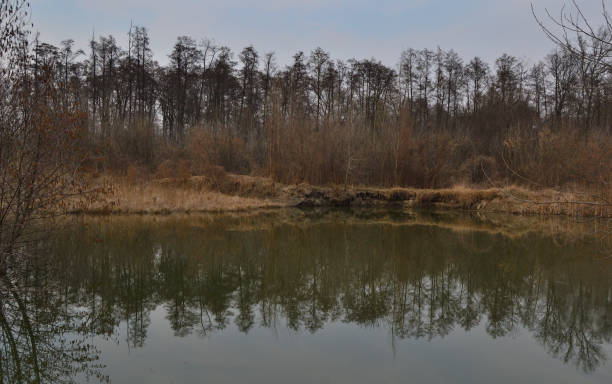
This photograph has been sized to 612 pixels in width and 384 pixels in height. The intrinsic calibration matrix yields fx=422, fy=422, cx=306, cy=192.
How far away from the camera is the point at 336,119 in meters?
22.9

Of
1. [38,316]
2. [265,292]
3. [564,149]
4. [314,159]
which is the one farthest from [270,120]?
[38,316]

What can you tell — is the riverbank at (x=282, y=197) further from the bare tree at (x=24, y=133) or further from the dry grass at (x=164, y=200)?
the bare tree at (x=24, y=133)

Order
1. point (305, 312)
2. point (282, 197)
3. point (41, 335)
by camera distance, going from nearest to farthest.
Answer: point (41, 335)
point (305, 312)
point (282, 197)

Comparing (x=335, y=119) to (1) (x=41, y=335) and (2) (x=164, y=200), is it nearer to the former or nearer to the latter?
(2) (x=164, y=200)

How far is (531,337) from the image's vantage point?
17.6 feet

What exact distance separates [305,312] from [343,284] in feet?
5.62

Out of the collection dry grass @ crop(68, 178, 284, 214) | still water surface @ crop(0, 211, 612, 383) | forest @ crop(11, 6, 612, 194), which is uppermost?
forest @ crop(11, 6, 612, 194)

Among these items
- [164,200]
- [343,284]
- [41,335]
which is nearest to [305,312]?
[343,284]

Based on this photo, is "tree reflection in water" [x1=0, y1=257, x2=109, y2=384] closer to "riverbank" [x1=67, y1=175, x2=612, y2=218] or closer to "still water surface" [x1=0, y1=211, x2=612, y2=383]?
"still water surface" [x1=0, y1=211, x2=612, y2=383]

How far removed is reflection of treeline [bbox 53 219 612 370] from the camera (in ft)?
18.7

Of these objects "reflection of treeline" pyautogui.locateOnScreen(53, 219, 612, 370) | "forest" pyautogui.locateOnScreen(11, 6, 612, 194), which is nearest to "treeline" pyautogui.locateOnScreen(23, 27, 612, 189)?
"forest" pyautogui.locateOnScreen(11, 6, 612, 194)

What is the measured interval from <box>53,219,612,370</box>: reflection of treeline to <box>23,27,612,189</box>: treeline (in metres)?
7.28

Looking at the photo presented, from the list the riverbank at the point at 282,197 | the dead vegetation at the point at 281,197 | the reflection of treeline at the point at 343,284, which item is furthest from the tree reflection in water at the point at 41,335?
the dead vegetation at the point at 281,197

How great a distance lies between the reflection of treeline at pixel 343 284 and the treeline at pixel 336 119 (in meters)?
7.28
